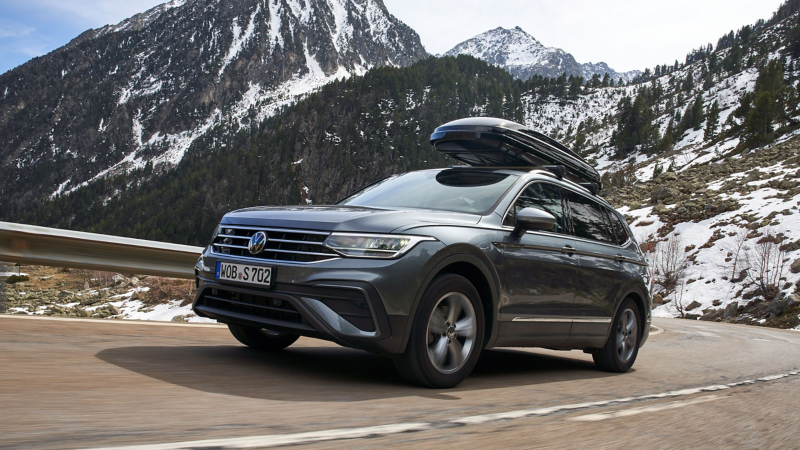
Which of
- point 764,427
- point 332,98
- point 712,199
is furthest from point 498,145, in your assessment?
point 332,98

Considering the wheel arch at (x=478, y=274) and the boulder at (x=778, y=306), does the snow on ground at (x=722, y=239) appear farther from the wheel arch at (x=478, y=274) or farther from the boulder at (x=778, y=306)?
the wheel arch at (x=478, y=274)

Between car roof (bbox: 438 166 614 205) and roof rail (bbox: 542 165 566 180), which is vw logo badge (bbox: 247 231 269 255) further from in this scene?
roof rail (bbox: 542 165 566 180)

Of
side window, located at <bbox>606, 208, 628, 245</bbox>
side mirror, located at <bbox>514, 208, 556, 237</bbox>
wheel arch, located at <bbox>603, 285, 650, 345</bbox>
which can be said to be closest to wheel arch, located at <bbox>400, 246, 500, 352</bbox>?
side mirror, located at <bbox>514, 208, 556, 237</bbox>

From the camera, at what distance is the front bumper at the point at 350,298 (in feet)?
12.1

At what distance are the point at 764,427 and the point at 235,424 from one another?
10.2 ft

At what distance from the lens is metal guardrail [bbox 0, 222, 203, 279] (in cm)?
620

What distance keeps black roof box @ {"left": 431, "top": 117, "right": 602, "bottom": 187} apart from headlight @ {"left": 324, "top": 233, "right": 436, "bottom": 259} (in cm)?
236

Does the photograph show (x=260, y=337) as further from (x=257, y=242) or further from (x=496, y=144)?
(x=496, y=144)

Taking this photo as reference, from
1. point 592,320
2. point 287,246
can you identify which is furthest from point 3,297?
point 592,320

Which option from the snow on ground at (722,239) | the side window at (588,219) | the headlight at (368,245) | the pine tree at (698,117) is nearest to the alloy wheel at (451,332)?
the headlight at (368,245)

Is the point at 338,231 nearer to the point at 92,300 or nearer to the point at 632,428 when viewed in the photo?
the point at 632,428

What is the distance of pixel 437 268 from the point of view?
12.9 ft

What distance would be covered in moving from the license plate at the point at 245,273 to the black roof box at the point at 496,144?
8.75ft

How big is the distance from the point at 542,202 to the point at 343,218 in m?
2.01
